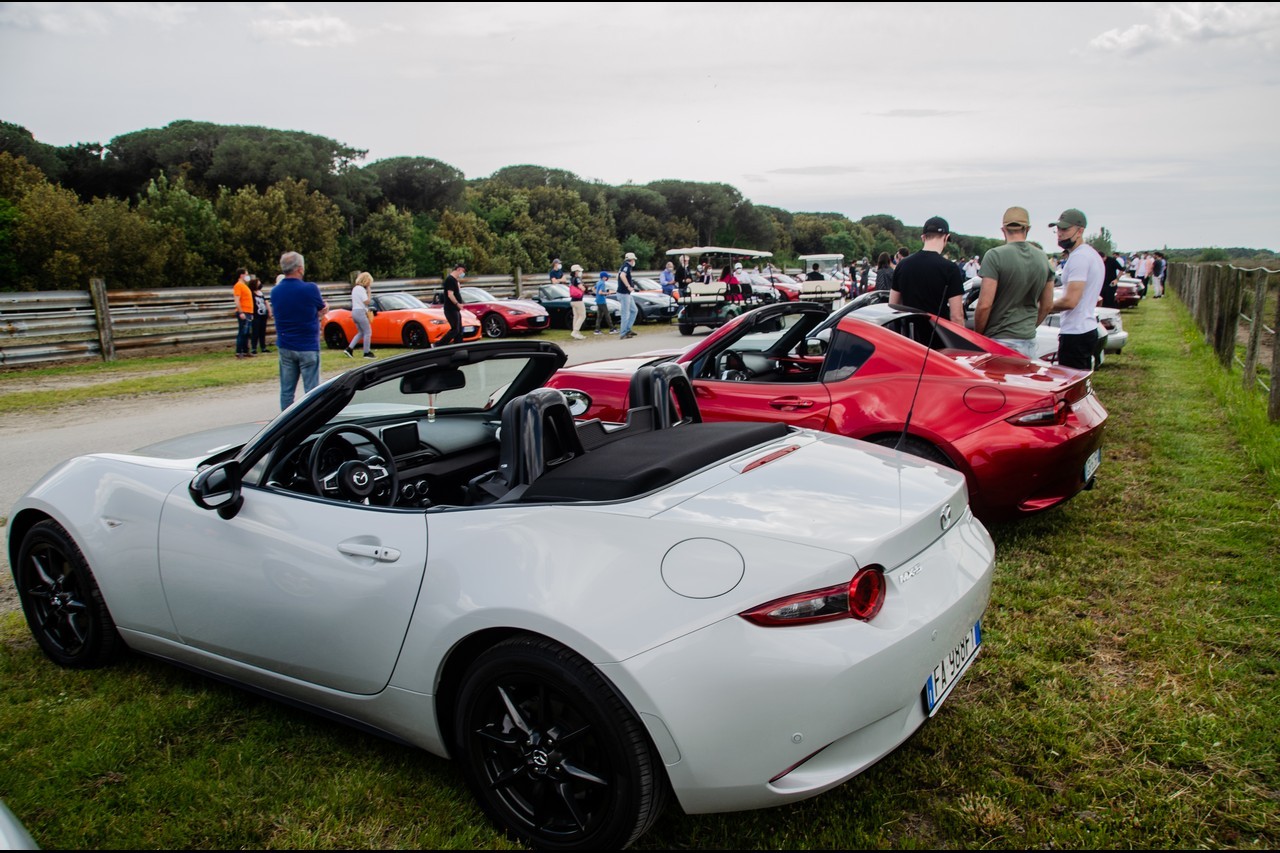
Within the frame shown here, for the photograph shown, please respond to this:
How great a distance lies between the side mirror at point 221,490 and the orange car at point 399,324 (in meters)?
15.3

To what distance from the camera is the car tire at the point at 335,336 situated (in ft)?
61.8

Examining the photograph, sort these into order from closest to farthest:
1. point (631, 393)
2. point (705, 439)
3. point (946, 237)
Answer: point (705, 439)
point (631, 393)
point (946, 237)

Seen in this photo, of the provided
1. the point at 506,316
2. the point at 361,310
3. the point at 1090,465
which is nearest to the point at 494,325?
the point at 506,316

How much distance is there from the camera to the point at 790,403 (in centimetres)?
495

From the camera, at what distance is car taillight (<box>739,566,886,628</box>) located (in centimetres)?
201

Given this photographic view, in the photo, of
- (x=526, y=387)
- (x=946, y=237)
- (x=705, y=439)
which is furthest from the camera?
(x=946, y=237)

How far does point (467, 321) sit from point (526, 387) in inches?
597

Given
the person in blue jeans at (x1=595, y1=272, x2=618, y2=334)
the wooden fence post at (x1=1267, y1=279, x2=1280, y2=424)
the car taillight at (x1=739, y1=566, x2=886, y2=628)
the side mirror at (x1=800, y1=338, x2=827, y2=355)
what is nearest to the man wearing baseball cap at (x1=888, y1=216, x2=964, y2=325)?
the side mirror at (x1=800, y1=338, x2=827, y2=355)

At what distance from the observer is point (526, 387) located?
12.2 feet

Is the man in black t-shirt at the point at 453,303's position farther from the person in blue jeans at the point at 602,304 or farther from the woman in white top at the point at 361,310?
the person in blue jeans at the point at 602,304

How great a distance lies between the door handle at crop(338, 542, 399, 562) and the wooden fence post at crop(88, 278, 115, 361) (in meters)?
18.2

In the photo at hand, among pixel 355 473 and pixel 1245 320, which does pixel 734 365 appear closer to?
pixel 355 473

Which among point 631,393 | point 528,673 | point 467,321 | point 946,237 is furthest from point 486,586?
point 467,321

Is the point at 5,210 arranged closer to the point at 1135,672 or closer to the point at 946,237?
the point at 946,237
